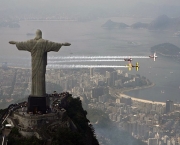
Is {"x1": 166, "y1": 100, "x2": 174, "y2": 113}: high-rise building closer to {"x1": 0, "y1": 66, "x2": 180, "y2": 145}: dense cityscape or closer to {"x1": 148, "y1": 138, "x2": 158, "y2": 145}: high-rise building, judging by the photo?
{"x1": 0, "y1": 66, "x2": 180, "y2": 145}: dense cityscape

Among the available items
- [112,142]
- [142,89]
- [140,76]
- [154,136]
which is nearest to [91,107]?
[154,136]

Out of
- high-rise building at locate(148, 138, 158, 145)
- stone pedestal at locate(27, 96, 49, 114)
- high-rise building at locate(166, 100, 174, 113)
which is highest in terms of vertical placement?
stone pedestal at locate(27, 96, 49, 114)

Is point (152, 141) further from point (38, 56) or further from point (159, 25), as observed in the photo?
point (159, 25)

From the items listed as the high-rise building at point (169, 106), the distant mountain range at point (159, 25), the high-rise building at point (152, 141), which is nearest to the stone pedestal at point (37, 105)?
the high-rise building at point (152, 141)

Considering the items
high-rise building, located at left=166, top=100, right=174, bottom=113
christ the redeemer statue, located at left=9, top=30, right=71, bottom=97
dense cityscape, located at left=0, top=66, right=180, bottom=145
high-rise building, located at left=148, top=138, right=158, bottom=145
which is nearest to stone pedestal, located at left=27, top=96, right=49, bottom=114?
christ the redeemer statue, located at left=9, top=30, right=71, bottom=97

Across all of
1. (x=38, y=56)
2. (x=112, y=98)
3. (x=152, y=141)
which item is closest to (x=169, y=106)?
(x=112, y=98)

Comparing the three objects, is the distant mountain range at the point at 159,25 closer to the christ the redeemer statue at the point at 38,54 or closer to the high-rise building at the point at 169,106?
the high-rise building at the point at 169,106
